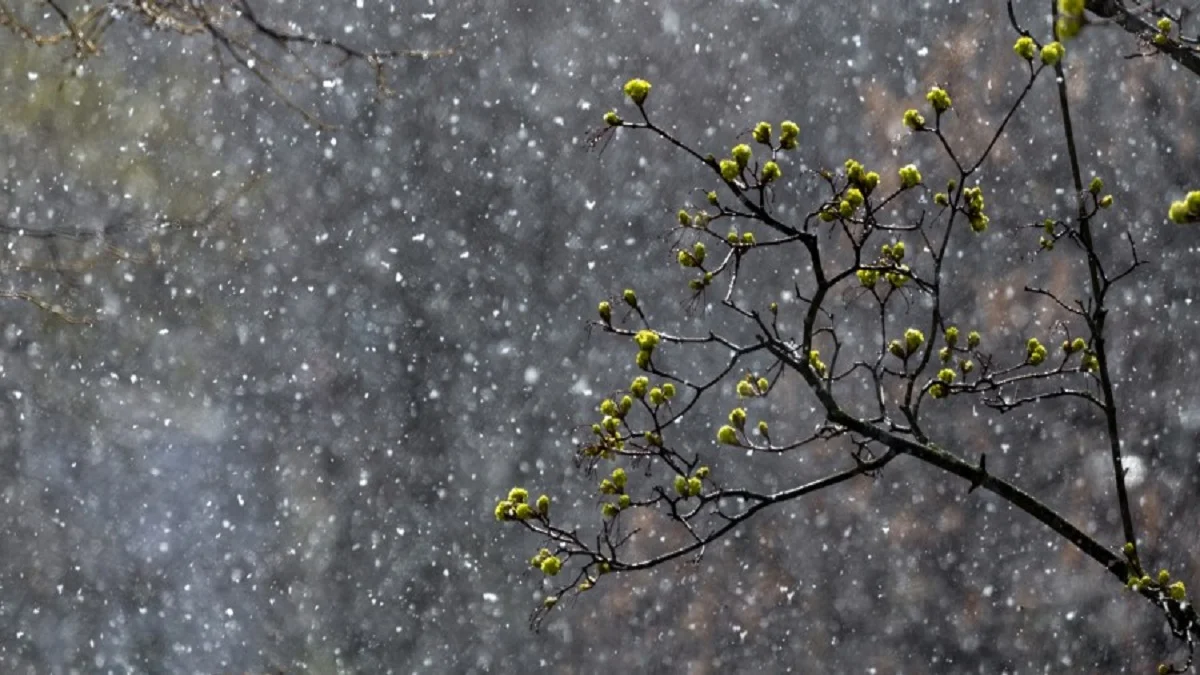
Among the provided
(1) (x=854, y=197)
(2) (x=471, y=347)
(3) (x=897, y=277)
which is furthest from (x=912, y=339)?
(2) (x=471, y=347)

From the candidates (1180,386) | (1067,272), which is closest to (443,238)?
(1067,272)

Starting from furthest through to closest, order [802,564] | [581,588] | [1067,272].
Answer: [802,564]
[1067,272]
[581,588]

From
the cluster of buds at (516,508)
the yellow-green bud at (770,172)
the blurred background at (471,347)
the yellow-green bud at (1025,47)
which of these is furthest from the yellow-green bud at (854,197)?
the blurred background at (471,347)

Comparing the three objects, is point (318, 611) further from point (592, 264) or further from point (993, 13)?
point (993, 13)

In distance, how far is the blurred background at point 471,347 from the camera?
6758 millimetres

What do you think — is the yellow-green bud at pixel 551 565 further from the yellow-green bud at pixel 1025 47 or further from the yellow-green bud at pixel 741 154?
the yellow-green bud at pixel 1025 47

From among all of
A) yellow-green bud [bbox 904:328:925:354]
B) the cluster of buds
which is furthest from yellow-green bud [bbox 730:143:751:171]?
the cluster of buds

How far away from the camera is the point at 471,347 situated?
743 centimetres

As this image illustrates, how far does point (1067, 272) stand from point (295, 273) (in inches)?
156

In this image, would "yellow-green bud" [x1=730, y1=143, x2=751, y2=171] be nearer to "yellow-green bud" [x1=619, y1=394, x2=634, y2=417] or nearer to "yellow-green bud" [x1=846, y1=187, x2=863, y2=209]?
"yellow-green bud" [x1=846, y1=187, x2=863, y2=209]

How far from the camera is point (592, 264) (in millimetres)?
7527

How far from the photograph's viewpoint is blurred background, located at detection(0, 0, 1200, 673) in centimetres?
676

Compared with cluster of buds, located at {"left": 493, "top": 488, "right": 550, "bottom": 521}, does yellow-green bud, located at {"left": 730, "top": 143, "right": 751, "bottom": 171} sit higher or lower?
higher

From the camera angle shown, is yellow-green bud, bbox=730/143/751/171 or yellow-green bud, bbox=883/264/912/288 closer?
yellow-green bud, bbox=730/143/751/171
